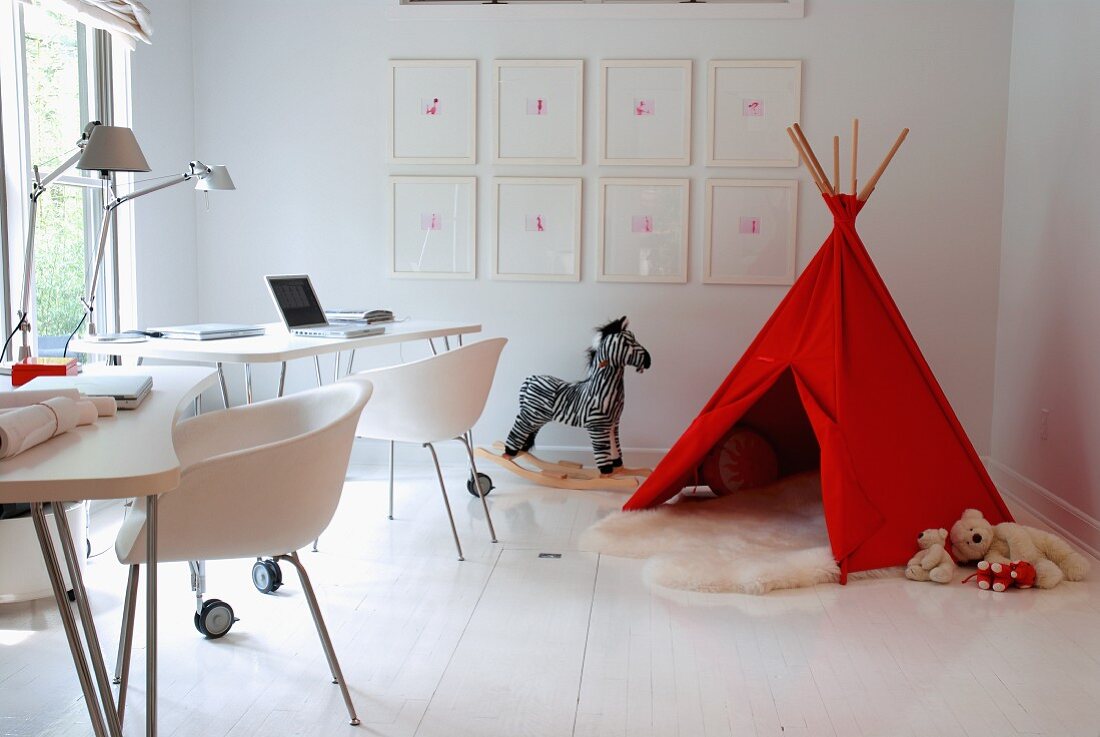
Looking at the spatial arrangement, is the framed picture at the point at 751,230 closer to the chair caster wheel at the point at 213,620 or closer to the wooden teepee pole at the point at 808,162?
the wooden teepee pole at the point at 808,162

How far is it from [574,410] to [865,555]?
142 cm

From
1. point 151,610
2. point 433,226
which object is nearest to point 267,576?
point 151,610

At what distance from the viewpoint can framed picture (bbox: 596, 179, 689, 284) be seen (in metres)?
4.37

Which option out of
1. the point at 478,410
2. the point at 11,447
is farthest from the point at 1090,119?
the point at 11,447

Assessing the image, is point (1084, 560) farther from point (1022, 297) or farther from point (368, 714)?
point (368, 714)

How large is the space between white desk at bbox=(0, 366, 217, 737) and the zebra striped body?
241 cm

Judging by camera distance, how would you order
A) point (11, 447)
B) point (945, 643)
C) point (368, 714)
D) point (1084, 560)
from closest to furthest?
point (11, 447), point (368, 714), point (945, 643), point (1084, 560)

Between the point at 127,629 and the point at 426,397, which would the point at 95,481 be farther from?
the point at 426,397

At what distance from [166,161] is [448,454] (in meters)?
1.72

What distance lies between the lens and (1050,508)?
3.67m

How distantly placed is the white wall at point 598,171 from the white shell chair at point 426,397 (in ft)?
4.35

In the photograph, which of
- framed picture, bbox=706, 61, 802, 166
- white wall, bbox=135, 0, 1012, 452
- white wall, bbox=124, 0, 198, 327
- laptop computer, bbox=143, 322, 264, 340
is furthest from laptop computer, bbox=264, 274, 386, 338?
framed picture, bbox=706, 61, 802, 166

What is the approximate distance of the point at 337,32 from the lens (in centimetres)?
445

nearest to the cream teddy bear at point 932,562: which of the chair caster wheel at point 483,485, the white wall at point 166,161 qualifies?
the chair caster wheel at point 483,485
